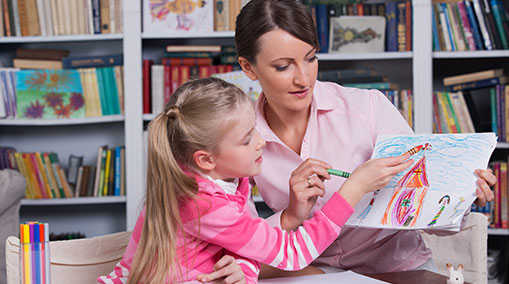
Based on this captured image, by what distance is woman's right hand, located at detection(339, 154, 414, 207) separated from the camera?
1023 millimetres

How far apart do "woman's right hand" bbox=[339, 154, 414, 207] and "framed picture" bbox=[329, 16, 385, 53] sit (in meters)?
1.81

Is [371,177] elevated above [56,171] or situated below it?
above

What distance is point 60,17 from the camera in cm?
291

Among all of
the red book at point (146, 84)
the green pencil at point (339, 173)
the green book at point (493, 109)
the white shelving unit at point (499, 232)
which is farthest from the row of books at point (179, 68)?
the green pencil at point (339, 173)

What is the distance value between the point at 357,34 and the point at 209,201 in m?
2.01

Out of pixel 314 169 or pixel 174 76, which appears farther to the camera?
pixel 174 76

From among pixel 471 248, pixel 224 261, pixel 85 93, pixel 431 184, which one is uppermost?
pixel 85 93

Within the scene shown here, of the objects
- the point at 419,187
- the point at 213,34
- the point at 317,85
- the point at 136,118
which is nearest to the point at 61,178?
the point at 136,118

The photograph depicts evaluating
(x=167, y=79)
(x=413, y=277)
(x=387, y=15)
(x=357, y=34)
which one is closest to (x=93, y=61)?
(x=167, y=79)

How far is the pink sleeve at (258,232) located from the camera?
38.3 inches

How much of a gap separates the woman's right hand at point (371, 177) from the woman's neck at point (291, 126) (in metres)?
0.41

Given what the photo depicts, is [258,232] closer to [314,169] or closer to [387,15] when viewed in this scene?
[314,169]

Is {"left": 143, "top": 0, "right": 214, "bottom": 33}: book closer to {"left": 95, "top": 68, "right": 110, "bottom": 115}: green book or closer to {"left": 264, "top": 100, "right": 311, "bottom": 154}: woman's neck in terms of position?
{"left": 95, "top": 68, "right": 110, "bottom": 115}: green book

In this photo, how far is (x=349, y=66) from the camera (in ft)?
10.0
